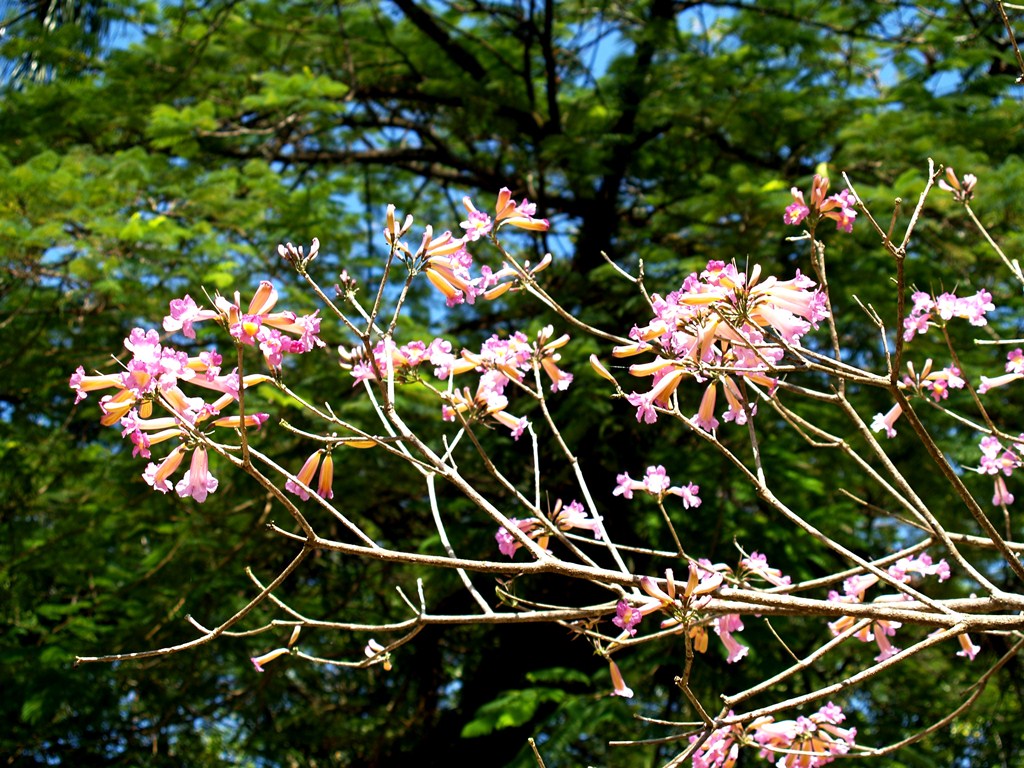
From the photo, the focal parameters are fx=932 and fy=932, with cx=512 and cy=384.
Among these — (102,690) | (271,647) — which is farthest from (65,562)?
(271,647)

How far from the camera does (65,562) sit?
16.9 feet

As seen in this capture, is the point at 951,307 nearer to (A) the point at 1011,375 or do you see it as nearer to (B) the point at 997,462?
(A) the point at 1011,375

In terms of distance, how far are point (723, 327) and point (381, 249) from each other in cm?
580

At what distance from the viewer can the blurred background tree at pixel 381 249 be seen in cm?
479

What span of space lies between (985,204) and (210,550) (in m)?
4.40

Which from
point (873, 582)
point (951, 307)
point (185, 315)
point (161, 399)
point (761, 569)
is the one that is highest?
point (185, 315)

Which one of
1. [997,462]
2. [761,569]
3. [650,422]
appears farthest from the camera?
[997,462]

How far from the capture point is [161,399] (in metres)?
1.42

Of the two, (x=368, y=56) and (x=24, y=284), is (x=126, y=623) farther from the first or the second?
Result: (x=368, y=56)

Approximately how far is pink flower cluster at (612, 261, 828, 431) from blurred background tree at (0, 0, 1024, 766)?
2.73m

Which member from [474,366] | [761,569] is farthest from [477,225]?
[761,569]

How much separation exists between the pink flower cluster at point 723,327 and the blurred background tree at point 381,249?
273cm

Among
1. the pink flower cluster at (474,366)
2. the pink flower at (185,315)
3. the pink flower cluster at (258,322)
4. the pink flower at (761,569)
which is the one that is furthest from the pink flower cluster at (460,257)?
the pink flower at (761,569)

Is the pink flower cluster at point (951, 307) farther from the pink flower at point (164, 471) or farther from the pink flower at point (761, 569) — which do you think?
the pink flower at point (164, 471)
